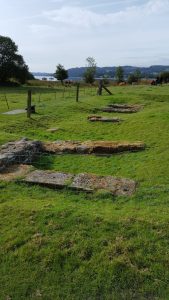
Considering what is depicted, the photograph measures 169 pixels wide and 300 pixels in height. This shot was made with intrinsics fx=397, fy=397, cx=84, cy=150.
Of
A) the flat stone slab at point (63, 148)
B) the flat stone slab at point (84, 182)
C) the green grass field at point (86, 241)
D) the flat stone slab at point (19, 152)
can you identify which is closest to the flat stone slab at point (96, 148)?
the flat stone slab at point (63, 148)

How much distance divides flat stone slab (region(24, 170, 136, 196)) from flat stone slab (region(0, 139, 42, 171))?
1.04 metres

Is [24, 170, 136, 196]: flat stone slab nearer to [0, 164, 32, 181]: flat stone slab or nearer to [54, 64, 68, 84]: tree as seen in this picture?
[0, 164, 32, 181]: flat stone slab

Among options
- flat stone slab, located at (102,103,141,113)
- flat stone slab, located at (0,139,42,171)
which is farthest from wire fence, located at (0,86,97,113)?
flat stone slab, located at (0,139,42,171)

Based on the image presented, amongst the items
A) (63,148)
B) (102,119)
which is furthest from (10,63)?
(63,148)

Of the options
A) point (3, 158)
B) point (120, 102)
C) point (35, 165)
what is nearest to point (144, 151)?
point (35, 165)

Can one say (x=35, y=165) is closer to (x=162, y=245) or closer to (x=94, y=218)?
(x=94, y=218)

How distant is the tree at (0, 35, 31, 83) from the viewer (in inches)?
2442

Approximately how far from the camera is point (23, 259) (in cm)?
619

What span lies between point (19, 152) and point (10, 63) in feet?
181

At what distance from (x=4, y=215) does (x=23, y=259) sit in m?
1.36

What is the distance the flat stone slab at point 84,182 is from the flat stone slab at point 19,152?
1043 millimetres

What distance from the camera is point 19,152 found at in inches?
412

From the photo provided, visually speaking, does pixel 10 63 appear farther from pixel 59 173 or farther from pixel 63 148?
pixel 59 173

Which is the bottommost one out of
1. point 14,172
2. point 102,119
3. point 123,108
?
point 14,172
